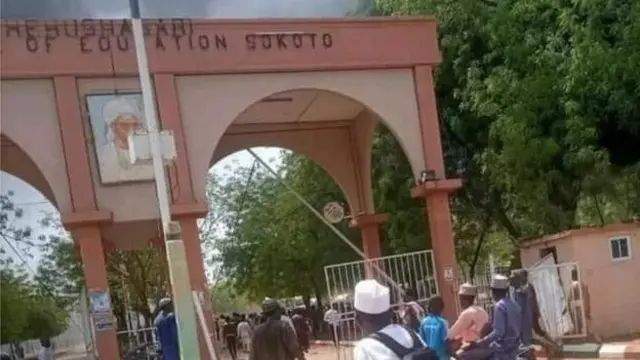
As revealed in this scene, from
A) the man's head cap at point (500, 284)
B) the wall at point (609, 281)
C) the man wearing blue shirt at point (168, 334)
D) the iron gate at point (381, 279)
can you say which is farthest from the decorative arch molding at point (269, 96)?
the man's head cap at point (500, 284)

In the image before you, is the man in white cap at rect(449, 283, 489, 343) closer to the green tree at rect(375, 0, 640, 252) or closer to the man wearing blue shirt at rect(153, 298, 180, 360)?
the man wearing blue shirt at rect(153, 298, 180, 360)

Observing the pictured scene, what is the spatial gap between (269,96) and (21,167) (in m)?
4.78

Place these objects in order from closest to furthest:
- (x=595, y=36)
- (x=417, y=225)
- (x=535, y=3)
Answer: (x=595, y=36), (x=535, y=3), (x=417, y=225)

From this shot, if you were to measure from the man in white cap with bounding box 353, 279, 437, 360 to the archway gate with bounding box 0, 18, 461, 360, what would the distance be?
6.96 m

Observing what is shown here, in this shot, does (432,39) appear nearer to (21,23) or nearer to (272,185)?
(21,23)

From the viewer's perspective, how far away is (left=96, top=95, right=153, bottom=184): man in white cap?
477 inches

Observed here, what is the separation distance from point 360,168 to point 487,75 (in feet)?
9.40

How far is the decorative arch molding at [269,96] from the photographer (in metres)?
12.6

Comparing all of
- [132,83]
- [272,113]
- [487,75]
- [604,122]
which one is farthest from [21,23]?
[604,122]

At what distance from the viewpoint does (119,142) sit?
40.3 ft

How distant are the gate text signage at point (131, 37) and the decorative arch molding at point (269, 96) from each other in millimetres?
429

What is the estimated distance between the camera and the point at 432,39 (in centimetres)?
1391

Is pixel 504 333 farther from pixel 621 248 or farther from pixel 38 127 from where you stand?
pixel 621 248

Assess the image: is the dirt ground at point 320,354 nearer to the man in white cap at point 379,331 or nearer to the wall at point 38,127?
the wall at point 38,127
